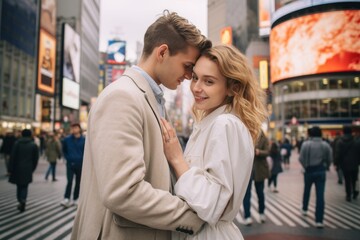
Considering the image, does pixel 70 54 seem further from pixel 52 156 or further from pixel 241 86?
pixel 241 86

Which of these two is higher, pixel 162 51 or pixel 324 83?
pixel 324 83

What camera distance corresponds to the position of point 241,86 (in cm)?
230

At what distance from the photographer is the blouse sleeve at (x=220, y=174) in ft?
6.02

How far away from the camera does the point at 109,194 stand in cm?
166

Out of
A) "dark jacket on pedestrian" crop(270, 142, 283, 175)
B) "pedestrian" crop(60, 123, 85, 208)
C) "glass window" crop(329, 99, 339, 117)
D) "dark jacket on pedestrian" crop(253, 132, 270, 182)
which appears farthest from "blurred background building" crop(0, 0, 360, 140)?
"dark jacket on pedestrian" crop(253, 132, 270, 182)

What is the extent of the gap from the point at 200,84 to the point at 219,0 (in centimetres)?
11238

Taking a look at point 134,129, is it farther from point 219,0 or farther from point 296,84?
point 219,0

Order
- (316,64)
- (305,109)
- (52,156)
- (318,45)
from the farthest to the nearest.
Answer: (305,109), (316,64), (318,45), (52,156)

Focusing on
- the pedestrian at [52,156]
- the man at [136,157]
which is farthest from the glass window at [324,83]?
the man at [136,157]

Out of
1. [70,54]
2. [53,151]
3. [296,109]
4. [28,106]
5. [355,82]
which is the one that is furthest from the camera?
[296,109]

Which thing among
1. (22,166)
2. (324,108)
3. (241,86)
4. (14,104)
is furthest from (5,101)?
(324,108)

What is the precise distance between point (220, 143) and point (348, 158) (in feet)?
33.6

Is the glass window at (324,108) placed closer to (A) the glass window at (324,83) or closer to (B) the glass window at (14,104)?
(A) the glass window at (324,83)

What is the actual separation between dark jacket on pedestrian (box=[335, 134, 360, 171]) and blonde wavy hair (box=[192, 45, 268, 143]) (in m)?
9.70
